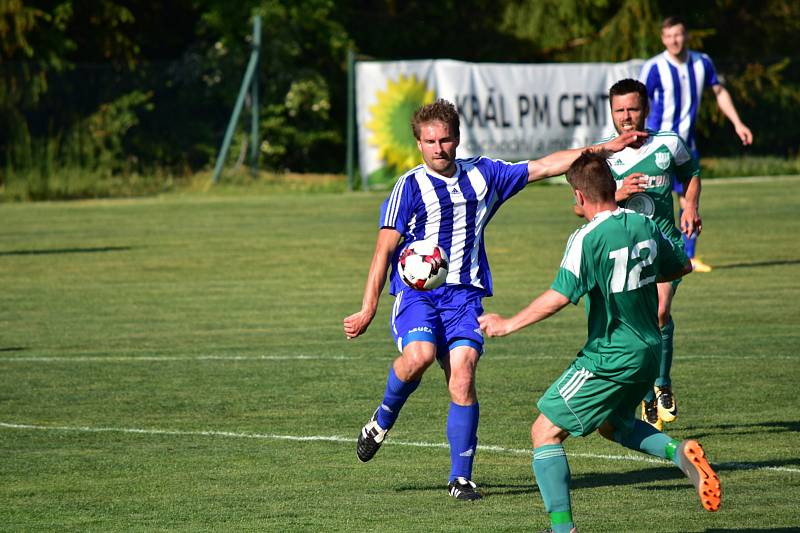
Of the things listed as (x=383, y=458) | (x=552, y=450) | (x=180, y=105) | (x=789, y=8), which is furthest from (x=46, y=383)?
(x=789, y=8)

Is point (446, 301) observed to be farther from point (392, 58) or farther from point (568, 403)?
point (392, 58)

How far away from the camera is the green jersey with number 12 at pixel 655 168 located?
874 centimetres

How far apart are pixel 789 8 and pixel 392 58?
37.8ft

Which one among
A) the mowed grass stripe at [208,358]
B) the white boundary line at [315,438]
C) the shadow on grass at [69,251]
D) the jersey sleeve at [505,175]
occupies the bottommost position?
the shadow on grass at [69,251]

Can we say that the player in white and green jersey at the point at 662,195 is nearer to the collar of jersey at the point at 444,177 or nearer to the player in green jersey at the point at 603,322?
the collar of jersey at the point at 444,177

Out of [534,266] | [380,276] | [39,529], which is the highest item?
[380,276]

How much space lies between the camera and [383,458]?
786cm

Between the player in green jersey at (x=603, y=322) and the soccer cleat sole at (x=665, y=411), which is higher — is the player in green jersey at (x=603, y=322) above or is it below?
above

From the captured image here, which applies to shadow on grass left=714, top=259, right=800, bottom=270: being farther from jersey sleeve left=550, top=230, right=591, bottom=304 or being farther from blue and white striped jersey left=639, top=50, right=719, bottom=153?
jersey sleeve left=550, top=230, right=591, bottom=304

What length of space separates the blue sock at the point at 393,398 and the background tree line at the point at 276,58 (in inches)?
A: 934

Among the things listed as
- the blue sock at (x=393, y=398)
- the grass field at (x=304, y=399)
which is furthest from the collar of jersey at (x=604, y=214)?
the blue sock at (x=393, y=398)

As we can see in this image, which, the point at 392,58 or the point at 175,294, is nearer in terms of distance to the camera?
the point at 175,294

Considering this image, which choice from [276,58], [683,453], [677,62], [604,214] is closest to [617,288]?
[604,214]

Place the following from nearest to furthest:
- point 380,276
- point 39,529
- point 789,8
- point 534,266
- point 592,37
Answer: point 39,529 → point 380,276 → point 534,266 → point 592,37 → point 789,8
